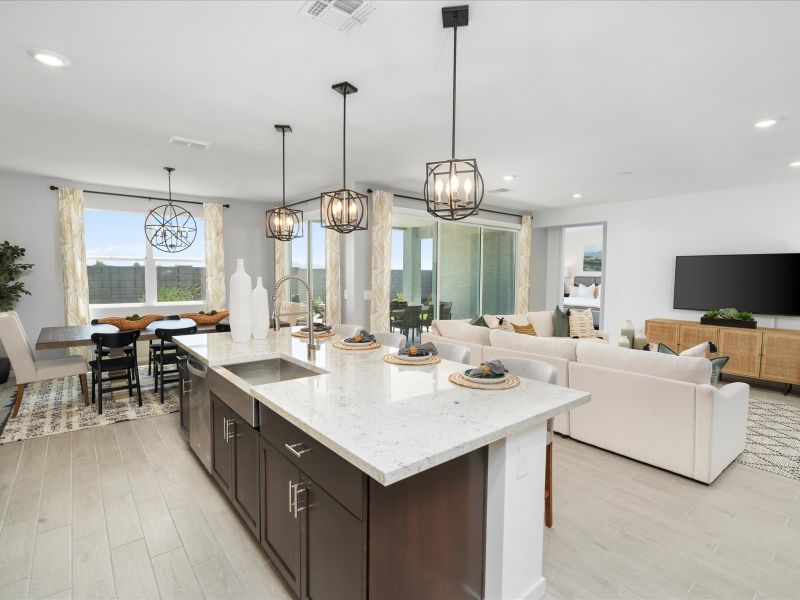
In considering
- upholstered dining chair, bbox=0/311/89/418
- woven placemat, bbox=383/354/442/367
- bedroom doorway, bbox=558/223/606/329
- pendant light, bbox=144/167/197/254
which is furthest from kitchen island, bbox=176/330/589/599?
bedroom doorway, bbox=558/223/606/329

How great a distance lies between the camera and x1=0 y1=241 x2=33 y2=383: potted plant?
5.16 m

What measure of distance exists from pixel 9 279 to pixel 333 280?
411cm

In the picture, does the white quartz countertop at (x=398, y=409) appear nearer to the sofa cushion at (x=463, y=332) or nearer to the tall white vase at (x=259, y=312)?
the tall white vase at (x=259, y=312)

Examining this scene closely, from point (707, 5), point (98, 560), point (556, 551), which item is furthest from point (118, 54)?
point (556, 551)

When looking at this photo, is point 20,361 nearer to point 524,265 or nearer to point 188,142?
point 188,142

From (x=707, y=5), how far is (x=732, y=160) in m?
3.36

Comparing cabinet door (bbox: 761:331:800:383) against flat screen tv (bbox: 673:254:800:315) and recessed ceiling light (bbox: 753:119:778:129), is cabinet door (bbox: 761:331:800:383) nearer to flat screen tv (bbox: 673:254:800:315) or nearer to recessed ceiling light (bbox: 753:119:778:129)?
flat screen tv (bbox: 673:254:800:315)

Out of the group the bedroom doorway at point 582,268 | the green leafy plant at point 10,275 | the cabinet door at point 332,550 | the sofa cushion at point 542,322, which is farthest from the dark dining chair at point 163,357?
the bedroom doorway at point 582,268

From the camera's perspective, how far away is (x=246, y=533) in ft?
7.63

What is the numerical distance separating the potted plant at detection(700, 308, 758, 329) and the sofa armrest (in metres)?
3.20

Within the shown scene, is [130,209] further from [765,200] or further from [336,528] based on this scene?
[765,200]

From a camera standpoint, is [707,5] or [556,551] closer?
[707,5]

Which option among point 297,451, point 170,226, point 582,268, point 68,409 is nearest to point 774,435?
point 297,451

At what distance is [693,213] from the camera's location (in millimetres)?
6254
